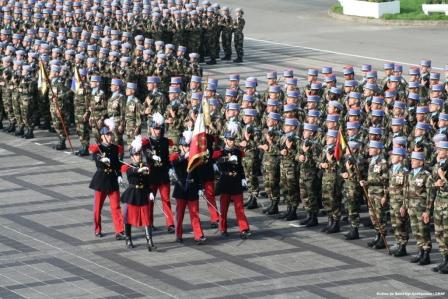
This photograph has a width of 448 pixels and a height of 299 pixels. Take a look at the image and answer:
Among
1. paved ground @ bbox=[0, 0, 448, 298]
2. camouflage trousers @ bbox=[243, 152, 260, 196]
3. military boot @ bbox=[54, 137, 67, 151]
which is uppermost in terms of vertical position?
camouflage trousers @ bbox=[243, 152, 260, 196]

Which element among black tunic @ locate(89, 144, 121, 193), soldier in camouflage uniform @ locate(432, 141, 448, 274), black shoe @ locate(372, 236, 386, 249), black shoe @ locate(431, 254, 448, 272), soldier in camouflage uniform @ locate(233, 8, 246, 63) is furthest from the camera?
soldier in camouflage uniform @ locate(233, 8, 246, 63)

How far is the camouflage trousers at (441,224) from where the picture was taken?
2295 centimetres

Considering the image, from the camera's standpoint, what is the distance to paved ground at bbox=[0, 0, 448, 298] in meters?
22.1

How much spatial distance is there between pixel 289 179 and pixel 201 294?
16.7 ft

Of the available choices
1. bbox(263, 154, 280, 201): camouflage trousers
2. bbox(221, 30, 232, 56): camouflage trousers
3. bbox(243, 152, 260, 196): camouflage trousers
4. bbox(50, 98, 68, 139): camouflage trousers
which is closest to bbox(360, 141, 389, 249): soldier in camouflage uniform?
bbox(263, 154, 280, 201): camouflage trousers

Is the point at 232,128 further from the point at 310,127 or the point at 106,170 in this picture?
the point at 106,170

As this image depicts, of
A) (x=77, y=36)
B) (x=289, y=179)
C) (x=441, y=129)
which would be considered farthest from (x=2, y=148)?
(x=441, y=129)

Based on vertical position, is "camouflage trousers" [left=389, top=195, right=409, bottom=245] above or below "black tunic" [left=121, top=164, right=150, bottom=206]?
below

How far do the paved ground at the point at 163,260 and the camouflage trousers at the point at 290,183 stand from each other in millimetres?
541

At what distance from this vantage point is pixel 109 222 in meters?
26.4

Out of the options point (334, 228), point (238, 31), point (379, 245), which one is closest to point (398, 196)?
point (379, 245)

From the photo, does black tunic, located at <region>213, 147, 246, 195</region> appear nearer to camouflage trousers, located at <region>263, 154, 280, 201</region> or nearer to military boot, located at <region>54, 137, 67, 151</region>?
camouflage trousers, located at <region>263, 154, 280, 201</region>

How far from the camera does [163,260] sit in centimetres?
2388

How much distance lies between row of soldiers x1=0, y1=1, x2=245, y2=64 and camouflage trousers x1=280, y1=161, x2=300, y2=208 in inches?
593
